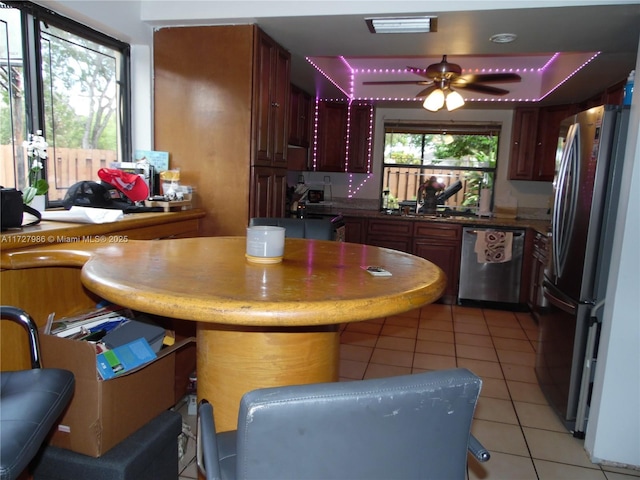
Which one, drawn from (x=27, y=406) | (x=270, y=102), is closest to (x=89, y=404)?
(x=27, y=406)

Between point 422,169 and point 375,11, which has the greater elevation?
point 375,11

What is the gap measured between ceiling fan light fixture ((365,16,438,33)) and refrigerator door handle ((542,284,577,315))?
167cm

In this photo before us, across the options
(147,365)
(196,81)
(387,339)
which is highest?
(196,81)

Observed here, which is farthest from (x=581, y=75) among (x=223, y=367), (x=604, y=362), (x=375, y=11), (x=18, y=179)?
(x=18, y=179)

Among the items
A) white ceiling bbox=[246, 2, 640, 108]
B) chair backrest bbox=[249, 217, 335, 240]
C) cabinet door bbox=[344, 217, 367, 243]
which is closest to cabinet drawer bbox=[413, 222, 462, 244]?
cabinet door bbox=[344, 217, 367, 243]

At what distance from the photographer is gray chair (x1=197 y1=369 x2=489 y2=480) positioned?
70cm

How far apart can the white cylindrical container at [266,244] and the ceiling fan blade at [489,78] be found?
2.55 meters

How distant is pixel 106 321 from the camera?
1.95 m

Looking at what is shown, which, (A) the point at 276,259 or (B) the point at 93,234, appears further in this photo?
(B) the point at 93,234

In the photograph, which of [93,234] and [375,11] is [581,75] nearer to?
[375,11]

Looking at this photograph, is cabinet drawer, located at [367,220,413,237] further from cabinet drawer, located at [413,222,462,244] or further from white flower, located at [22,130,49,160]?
white flower, located at [22,130,49,160]

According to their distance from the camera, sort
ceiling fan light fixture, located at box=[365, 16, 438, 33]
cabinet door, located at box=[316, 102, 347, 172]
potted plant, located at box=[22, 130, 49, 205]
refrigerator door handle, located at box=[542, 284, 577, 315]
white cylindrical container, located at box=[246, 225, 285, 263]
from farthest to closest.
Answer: cabinet door, located at box=[316, 102, 347, 172] < ceiling fan light fixture, located at box=[365, 16, 438, 33] < refrigerator door handle, located at box=[542, 284, 577, 315] < potted plant, located at box=[22, 130, 49, 205] < white cylindrical container, located at box=[246, 225, 285, 263]

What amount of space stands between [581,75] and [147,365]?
147 inches

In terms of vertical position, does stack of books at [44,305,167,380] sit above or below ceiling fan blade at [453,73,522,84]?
below
